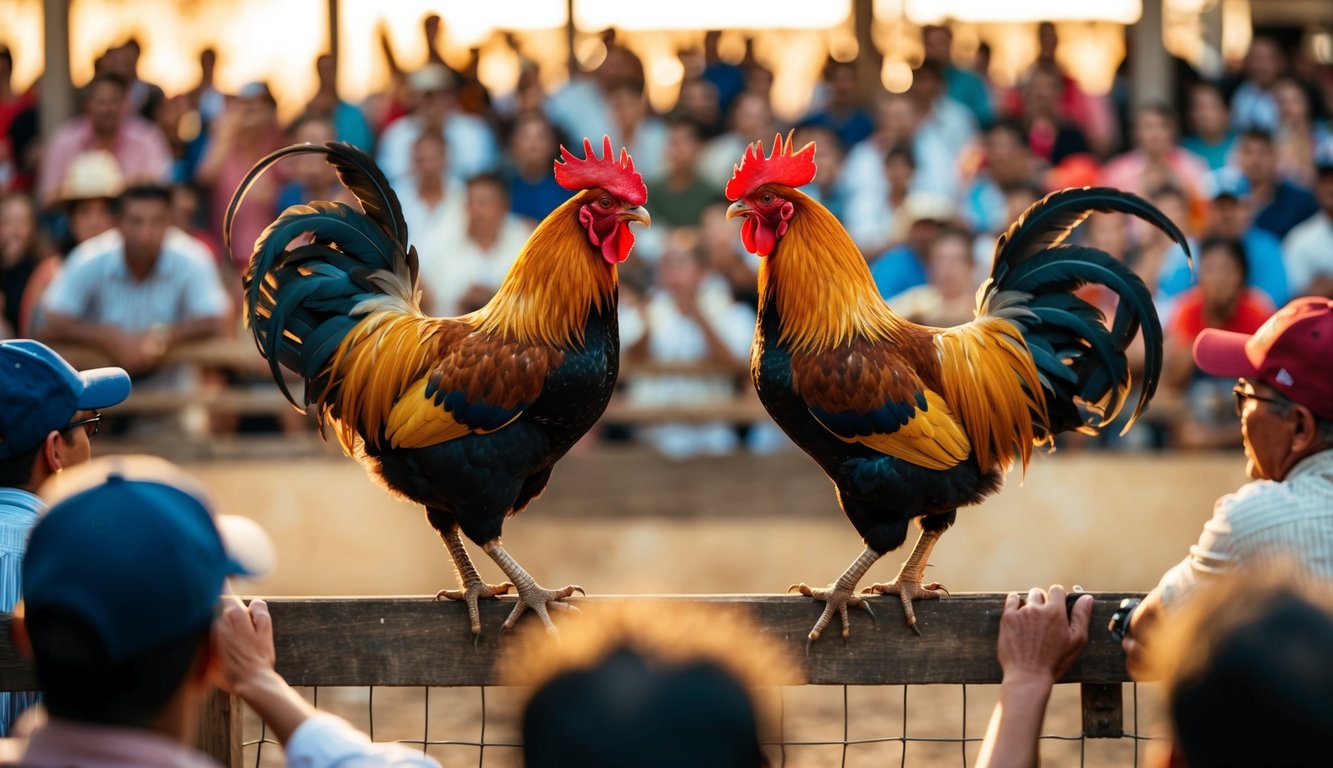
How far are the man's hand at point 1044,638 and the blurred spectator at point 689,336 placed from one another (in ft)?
18.1

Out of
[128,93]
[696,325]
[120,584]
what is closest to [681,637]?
[120,584]

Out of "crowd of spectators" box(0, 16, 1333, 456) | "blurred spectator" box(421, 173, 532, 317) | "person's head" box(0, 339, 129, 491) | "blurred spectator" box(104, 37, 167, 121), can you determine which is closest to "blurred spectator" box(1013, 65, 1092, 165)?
"crowd of spectators" box(0, 16, 1333, 456)

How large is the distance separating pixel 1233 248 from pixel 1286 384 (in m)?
5.73

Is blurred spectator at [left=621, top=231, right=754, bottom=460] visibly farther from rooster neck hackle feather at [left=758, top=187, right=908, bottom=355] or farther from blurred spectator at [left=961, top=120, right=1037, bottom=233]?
rooster neck hackle feather at [left=758, top=187, right=908, bottom=355]

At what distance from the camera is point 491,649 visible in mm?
3180

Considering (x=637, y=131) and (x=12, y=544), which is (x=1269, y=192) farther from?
(x=12, y=544)

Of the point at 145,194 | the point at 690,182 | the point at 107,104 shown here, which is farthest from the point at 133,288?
the point at 690,182

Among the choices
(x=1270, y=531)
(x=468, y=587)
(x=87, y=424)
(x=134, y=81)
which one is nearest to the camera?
(x=1270, y=531)

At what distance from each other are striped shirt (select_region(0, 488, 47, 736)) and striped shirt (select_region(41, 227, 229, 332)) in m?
5.53

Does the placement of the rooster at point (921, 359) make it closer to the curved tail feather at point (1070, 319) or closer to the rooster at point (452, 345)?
the curved tail feather at point (1070, 319)

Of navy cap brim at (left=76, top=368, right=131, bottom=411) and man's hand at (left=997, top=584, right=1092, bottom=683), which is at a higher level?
navy cap brim at (left=76, top=368, right=131, bottom=411)

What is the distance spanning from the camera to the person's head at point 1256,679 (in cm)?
143

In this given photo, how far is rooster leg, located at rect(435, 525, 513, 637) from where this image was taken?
10.4ft

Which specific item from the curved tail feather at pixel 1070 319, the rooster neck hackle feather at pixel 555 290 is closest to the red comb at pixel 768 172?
the rooster neck hackle feather at pixel 555 290
